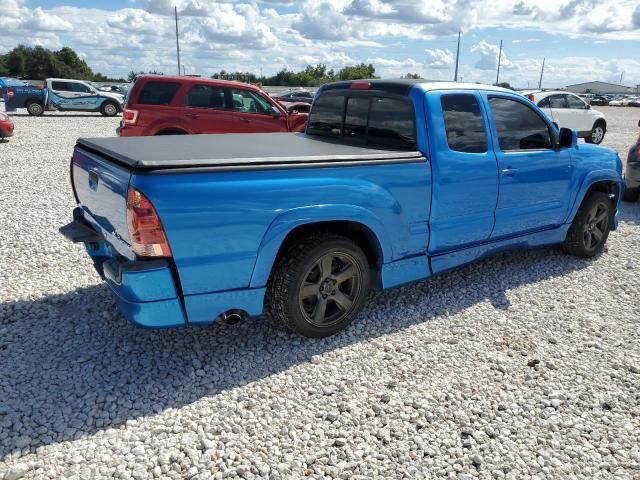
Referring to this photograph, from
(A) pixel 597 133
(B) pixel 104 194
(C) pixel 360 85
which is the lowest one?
(B) pixel 104 194

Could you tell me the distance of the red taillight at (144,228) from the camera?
9.03 ft

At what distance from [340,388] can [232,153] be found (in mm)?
1639

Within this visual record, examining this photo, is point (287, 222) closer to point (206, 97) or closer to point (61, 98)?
point (206, 97)

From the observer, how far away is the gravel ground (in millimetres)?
2617

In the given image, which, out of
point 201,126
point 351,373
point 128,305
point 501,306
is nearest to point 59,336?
point 128,305

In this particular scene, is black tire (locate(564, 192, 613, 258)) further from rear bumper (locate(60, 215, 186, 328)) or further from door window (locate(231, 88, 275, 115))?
door window (locate(231, 88, 275, 115))

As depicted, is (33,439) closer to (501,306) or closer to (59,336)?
(59,336)

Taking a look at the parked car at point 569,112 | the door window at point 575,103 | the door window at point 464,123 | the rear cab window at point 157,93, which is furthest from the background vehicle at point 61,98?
the door window at point 464,123

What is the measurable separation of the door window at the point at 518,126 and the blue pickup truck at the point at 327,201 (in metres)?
0.02

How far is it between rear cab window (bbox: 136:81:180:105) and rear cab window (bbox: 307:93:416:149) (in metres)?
5.56

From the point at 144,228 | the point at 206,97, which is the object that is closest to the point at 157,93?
the point at 206,97

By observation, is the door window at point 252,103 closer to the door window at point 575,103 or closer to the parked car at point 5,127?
the parked car at point 5,127

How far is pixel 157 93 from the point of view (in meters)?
9.62

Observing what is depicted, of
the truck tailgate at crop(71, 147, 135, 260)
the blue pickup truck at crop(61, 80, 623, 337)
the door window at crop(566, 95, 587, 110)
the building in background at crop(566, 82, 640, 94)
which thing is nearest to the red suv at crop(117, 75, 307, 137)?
the blue pickup truck at crop(61, 80, 623, 337)
